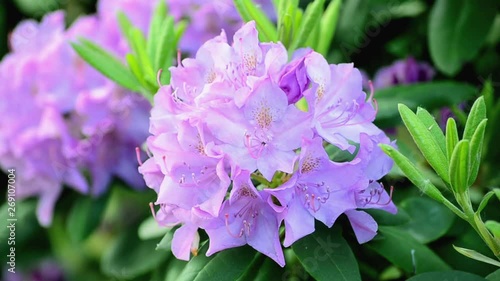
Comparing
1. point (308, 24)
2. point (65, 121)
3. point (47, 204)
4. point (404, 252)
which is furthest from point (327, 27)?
point (47, 204)

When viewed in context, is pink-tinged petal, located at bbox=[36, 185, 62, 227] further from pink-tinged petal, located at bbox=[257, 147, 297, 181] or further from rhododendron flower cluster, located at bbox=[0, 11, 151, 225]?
pink-tinged petal, located at bbox=[257, 147, 297, 181]

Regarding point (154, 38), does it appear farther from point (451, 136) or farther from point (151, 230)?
point (451, 136)

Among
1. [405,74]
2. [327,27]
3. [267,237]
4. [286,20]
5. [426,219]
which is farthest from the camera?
[405,74]

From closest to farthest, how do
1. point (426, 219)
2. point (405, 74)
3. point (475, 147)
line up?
point (475, 147)
point (426, 219)
point (405, 74)

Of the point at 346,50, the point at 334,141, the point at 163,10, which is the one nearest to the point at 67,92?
the point at 163,10

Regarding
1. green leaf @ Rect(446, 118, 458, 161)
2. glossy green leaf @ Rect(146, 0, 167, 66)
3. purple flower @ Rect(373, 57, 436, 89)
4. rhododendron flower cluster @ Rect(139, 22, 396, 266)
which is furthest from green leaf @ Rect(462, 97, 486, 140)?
purple flower @ Rect(373, 57, 436, 89)

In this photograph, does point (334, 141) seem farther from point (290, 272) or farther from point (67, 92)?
point (67, 92)

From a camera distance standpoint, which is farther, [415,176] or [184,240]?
[184,240]
